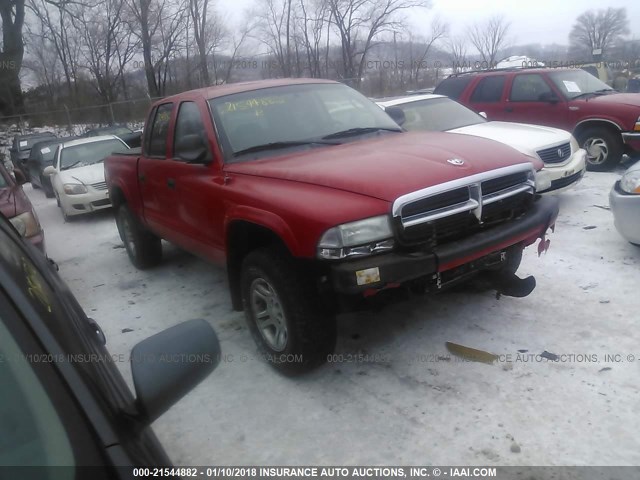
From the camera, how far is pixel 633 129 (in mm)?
7895

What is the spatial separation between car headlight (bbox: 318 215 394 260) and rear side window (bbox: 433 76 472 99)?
25.1 feet

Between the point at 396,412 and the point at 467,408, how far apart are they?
0.39m

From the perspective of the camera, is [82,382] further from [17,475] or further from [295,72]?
[295,72]

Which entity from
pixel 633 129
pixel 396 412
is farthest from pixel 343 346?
pixel 633 129

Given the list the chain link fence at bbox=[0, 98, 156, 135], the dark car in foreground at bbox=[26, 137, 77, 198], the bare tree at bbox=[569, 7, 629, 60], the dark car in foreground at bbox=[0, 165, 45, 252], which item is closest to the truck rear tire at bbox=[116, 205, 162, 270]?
the dark car in foreground at bbox=[0, 165, 45, 252]

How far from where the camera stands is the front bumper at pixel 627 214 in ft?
14.9

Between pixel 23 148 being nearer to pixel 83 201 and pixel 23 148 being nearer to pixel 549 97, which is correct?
pixel 83 201

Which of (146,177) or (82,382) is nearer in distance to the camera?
(82,382)

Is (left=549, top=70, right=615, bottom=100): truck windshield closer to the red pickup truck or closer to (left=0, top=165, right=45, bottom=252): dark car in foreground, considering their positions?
the red pickup truck

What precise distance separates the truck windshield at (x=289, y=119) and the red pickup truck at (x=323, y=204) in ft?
0.04

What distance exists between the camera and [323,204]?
2910 mm

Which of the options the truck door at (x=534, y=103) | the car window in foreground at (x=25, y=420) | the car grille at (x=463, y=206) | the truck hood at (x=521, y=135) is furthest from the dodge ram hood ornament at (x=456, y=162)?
the truck door at (x=534, y=103)

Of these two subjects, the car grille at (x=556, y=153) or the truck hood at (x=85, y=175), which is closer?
the car grille at (x=556, y=153)

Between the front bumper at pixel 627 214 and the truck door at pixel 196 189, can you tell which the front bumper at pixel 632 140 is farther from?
the truck door at pixel 196 189
